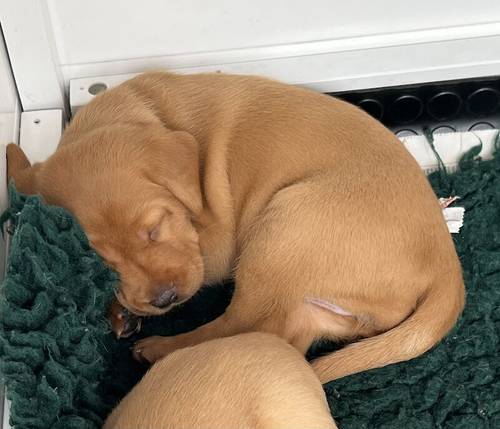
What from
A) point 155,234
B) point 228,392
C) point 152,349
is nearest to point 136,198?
point 155,234

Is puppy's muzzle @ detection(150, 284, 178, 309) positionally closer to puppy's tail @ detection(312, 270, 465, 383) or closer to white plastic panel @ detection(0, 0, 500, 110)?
puppy's tail @ detection(312, 270, 465, 383)

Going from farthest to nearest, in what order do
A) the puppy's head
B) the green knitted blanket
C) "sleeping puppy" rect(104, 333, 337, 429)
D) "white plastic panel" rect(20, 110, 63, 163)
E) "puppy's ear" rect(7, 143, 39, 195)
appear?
"white plastic panel" rect(20, 110, 63, 163)
"puppy's ear" rect(7, 143, 39, 195)
the puppy's head
the green knitted blanket
"sleeping puppy" rect(104, 333, 337, 429)

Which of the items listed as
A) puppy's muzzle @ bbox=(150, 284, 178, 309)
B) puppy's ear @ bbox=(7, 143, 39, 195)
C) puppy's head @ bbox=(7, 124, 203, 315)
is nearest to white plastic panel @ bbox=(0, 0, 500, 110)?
puppy's ear @ bbox=(7, 143, 39, 195)

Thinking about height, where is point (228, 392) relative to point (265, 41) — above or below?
below

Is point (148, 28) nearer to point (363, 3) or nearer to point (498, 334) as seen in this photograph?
point (363, 3)

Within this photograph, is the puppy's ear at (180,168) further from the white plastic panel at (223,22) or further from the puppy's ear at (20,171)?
the white plastic panel at (223,22)

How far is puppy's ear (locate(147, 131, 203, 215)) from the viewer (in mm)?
2523

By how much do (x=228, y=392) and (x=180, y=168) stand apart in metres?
0.70

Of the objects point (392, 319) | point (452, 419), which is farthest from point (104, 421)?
point (452, 419)

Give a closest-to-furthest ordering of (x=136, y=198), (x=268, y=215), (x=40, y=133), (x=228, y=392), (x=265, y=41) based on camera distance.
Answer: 1. (x=228, y=392)
2. (x=136, y=198)
3. (x=268, y=215)
4. (x=40, y=133)
5. (x=265, y=41)

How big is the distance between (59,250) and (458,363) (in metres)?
1.32

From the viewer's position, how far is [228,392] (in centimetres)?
217

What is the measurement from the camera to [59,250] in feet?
7.95

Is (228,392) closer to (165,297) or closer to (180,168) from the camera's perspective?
(165,297)
